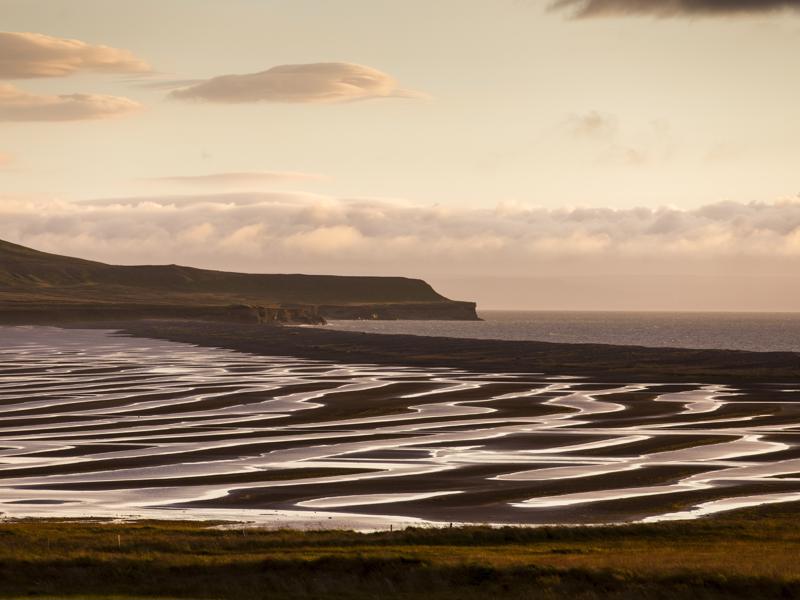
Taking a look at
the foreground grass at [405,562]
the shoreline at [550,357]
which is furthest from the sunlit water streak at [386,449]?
the shoreline at [550,357]

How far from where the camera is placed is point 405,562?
80.4ft

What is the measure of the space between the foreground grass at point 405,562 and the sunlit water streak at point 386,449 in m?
3.63

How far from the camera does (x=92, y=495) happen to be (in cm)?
3562

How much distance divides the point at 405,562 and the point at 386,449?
2209cm

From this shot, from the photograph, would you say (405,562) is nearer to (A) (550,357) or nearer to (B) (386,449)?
(B) (386,449)

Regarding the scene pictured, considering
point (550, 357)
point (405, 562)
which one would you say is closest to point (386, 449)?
point (405, 562)

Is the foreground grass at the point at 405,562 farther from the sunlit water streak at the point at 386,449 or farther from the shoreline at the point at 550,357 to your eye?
the shoreline at the point at 550,357

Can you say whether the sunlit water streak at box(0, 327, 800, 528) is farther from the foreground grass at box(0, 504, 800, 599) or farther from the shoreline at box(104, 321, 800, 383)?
the shoreline at box(104, 321, 800, 383)

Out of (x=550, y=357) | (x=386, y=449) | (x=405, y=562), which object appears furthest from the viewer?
(x=550, y=357)

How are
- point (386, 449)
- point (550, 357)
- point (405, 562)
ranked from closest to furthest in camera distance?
point (405, 562) < point (386, 449) < point (550, 357)

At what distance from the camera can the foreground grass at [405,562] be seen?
75.8 feet

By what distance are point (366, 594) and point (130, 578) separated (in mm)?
4856

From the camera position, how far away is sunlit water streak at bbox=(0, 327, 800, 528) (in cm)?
3422

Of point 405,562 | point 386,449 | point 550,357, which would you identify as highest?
point 550,357
